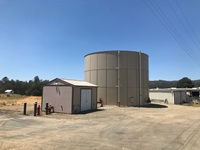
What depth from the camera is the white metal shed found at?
734 inches

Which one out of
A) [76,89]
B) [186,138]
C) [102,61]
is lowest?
[186,138]

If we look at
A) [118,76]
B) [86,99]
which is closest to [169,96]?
[118,76]

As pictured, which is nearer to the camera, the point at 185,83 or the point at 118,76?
the point at 118,76

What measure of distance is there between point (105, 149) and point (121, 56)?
21107 millimetres

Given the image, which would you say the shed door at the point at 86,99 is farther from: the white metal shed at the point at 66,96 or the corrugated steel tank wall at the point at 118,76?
the corrugated steel tank wall at the point at 118,76

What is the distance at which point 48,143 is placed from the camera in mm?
8000

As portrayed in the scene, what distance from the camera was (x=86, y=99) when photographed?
20797 mm

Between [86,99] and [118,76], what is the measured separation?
309 inches

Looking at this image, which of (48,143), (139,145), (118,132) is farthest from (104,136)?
(48,143)

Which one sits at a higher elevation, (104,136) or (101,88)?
(101,88)

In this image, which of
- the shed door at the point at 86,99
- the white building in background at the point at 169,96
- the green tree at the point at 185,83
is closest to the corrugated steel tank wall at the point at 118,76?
the shed door at the point at 86,99

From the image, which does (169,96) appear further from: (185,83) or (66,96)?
(185,83)

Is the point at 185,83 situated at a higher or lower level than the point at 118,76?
higher

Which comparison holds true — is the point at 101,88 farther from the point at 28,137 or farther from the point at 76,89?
the point at 28,137
